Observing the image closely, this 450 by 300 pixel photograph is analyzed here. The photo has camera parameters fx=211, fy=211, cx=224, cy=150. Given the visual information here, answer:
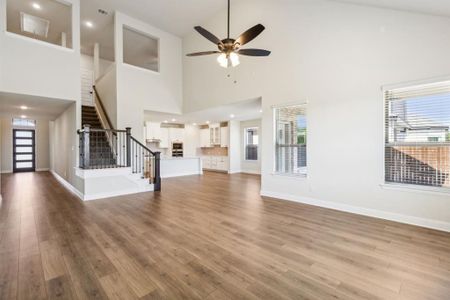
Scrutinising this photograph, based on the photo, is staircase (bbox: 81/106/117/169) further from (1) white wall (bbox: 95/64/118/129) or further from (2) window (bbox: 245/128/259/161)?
(2) window (bbox: 245/128/259/161)

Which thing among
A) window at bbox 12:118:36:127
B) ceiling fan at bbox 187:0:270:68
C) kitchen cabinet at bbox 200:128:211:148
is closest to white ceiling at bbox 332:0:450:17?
ceiling fan at bbox 187:0:270:68

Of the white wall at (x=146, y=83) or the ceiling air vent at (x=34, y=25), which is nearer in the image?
the white wall at (x=146, y=83)

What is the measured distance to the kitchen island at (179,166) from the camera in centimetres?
868

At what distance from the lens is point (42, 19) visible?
6672 millimetres

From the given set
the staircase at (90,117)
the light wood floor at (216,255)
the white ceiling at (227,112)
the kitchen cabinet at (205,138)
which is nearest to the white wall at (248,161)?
the white ceiling at (227,112)

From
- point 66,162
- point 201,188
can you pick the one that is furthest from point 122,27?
point 201,188

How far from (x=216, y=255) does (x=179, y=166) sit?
6965mm

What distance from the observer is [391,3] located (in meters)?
3.22

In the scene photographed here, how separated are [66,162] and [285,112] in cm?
690

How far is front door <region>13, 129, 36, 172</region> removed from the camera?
10914 mm

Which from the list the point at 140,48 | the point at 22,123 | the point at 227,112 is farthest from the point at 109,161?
the point at 22,123

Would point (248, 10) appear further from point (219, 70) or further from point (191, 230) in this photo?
point (191, 230)

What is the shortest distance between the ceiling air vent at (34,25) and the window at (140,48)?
7.89ft

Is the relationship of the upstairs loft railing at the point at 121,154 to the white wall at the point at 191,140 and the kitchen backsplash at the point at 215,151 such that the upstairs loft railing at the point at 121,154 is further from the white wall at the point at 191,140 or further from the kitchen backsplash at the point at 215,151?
the kitchen backsplash at the point at 215,151
